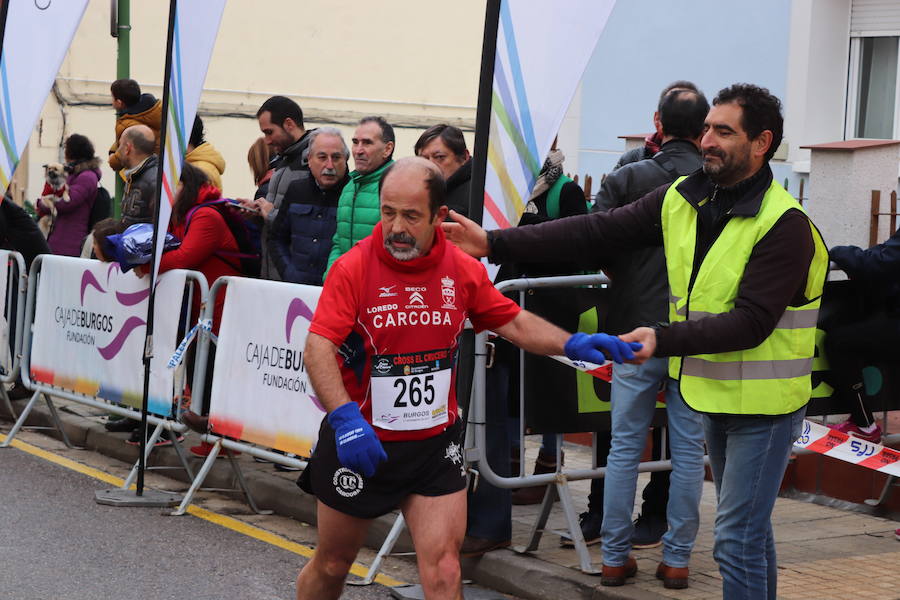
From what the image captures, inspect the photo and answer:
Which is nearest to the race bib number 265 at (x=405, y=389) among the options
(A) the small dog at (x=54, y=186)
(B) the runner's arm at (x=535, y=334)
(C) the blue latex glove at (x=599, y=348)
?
(B) the runner's arm at (x=535, y=334)

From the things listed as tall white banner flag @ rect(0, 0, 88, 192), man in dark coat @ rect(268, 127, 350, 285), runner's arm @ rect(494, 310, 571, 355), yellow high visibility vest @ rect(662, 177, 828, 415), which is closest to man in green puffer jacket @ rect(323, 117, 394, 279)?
man in dark coat @ rect(268, 127, 350, 285)

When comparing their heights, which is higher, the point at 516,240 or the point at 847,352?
the point at 516,240

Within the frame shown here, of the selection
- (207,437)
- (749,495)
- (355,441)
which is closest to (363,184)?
(207,437)

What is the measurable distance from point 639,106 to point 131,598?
10.0 metres

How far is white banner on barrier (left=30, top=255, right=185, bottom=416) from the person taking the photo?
8.27 meters

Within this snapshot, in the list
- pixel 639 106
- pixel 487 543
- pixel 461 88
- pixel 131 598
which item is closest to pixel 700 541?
pixel 487 543

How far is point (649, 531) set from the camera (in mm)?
6777

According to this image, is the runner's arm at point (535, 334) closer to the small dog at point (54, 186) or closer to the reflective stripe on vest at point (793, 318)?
the reflective stripe on vest at point (793, 318)

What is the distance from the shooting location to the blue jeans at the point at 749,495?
4523 mm

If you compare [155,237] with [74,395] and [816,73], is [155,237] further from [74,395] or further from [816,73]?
[816,73]

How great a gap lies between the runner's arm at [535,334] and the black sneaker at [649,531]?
218cm

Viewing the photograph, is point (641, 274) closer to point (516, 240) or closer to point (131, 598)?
point (516, 240)

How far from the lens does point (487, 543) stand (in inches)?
260

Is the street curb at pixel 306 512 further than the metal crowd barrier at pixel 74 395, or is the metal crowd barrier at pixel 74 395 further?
the metal crowd barrier at pixel 74 395
